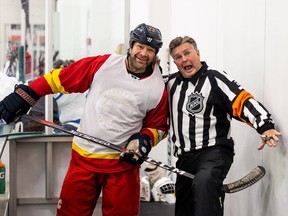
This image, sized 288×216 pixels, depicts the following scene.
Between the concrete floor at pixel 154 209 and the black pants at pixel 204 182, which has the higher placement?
the black pants at pixel 204 182

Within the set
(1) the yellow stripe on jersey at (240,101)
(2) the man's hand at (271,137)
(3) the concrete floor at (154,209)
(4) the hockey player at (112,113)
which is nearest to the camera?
(2) the man's hand at (271,137)

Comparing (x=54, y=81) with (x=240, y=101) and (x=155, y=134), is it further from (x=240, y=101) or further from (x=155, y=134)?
(x=240, y=101)

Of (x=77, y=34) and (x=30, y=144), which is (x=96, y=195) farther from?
(x=77, y=34)

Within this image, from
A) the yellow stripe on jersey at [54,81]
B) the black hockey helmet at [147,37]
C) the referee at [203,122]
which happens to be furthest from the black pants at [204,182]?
the yellow stripe on jersey at [54,81]

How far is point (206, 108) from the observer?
2373 millimetres

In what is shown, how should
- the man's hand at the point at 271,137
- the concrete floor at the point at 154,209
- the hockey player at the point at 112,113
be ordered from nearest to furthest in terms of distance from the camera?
the man's hand at the point at 271,137, the hockey player at the point at 112,113, the concrete floor at the point at 154,209

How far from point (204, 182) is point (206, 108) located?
37cm

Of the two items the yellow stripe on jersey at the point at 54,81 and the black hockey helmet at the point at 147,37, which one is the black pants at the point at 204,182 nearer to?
the black hockey helmet at the point at 147,37

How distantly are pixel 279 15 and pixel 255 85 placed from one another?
47 centimetres

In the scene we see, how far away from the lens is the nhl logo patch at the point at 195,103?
2385 mm

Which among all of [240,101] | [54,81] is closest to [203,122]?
[240,101]

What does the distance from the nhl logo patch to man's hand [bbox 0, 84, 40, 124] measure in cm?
73

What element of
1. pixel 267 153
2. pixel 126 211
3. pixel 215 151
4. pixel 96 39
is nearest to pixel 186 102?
pixel 215 151

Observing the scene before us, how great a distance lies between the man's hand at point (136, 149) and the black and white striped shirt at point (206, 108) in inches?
6.3
